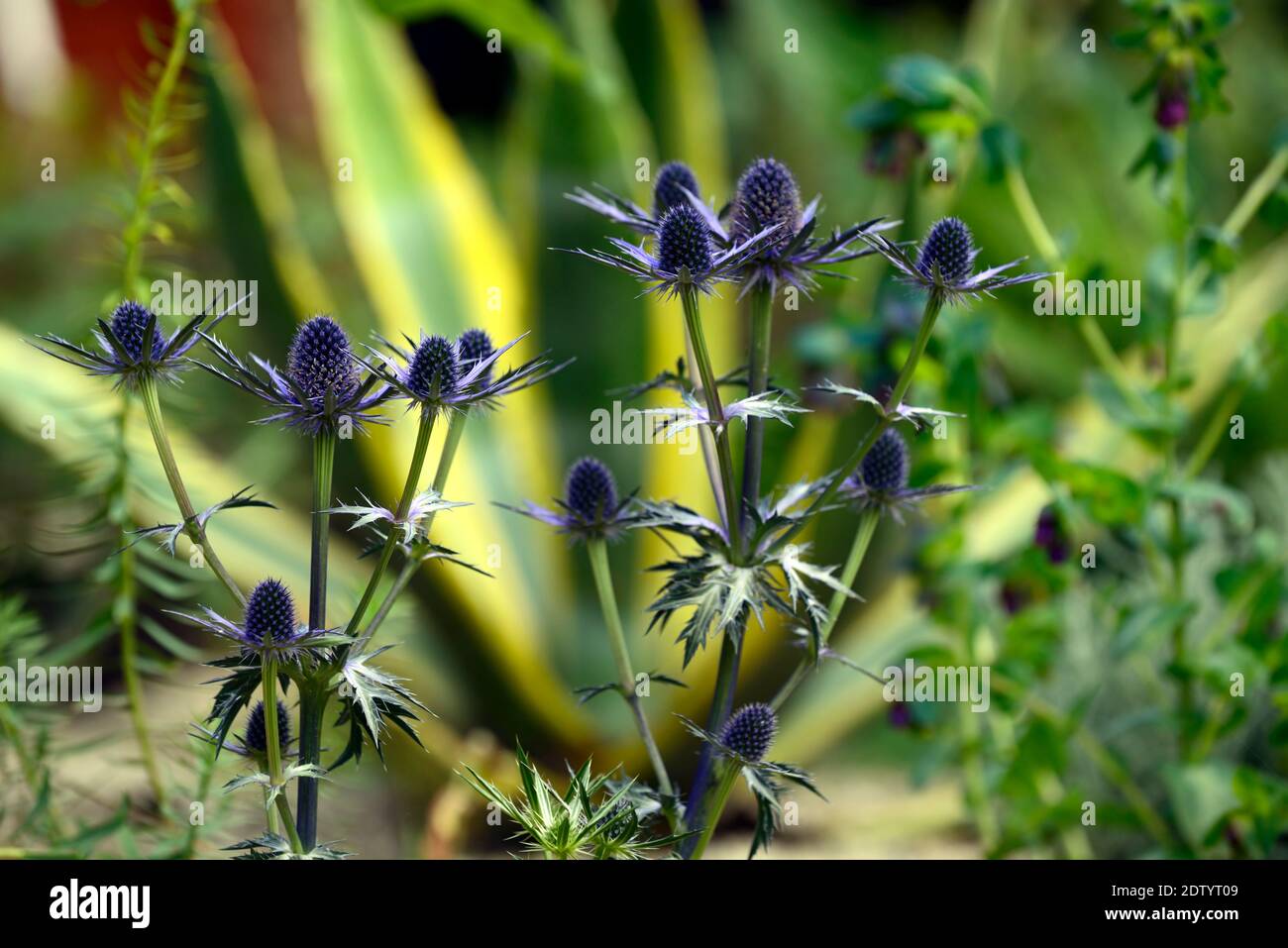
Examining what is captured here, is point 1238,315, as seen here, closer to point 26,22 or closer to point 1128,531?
point 1128,531

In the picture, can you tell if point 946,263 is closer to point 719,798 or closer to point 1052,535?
point 719,798

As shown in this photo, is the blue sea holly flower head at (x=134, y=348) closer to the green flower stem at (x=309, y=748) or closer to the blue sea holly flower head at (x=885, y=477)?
the green flower stem at (x=309, y=748)

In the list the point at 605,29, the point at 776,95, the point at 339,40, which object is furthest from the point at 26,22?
the point at 776,95
